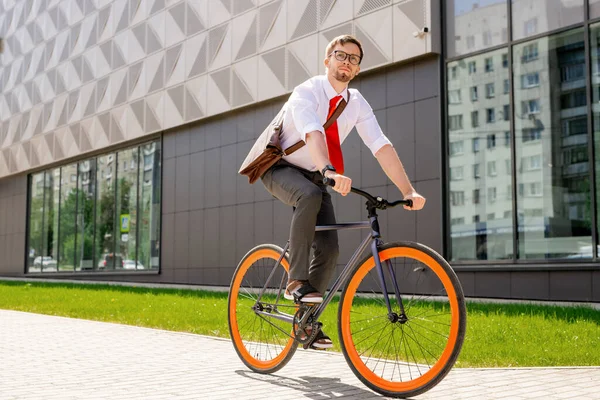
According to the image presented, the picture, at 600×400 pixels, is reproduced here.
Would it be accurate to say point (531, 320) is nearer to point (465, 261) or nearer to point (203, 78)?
point (465, 261)

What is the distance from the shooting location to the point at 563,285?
1242cm

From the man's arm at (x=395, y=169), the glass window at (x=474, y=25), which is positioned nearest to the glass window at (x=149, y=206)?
the glass window at (x=474, y=25)

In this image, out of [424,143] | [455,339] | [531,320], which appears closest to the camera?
[455,339]

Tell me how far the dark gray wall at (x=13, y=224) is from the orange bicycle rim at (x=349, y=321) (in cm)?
3039

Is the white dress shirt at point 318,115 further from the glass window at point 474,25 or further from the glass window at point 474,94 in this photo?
the glass window at point 474,94

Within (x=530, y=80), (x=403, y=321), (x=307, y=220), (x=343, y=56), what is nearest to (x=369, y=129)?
(x=343, y=56)

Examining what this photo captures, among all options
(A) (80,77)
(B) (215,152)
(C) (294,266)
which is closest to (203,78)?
(B) (215,152)

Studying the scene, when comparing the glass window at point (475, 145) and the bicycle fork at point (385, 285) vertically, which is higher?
the glass window at point (475, 145)

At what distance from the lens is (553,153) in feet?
42.4

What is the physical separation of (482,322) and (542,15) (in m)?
6.95

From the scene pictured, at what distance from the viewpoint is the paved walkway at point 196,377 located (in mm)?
4258

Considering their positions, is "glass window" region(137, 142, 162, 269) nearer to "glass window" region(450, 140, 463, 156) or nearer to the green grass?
the green grass

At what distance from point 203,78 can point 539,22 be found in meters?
10.8

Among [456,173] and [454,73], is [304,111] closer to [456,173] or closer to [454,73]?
[456,173]
